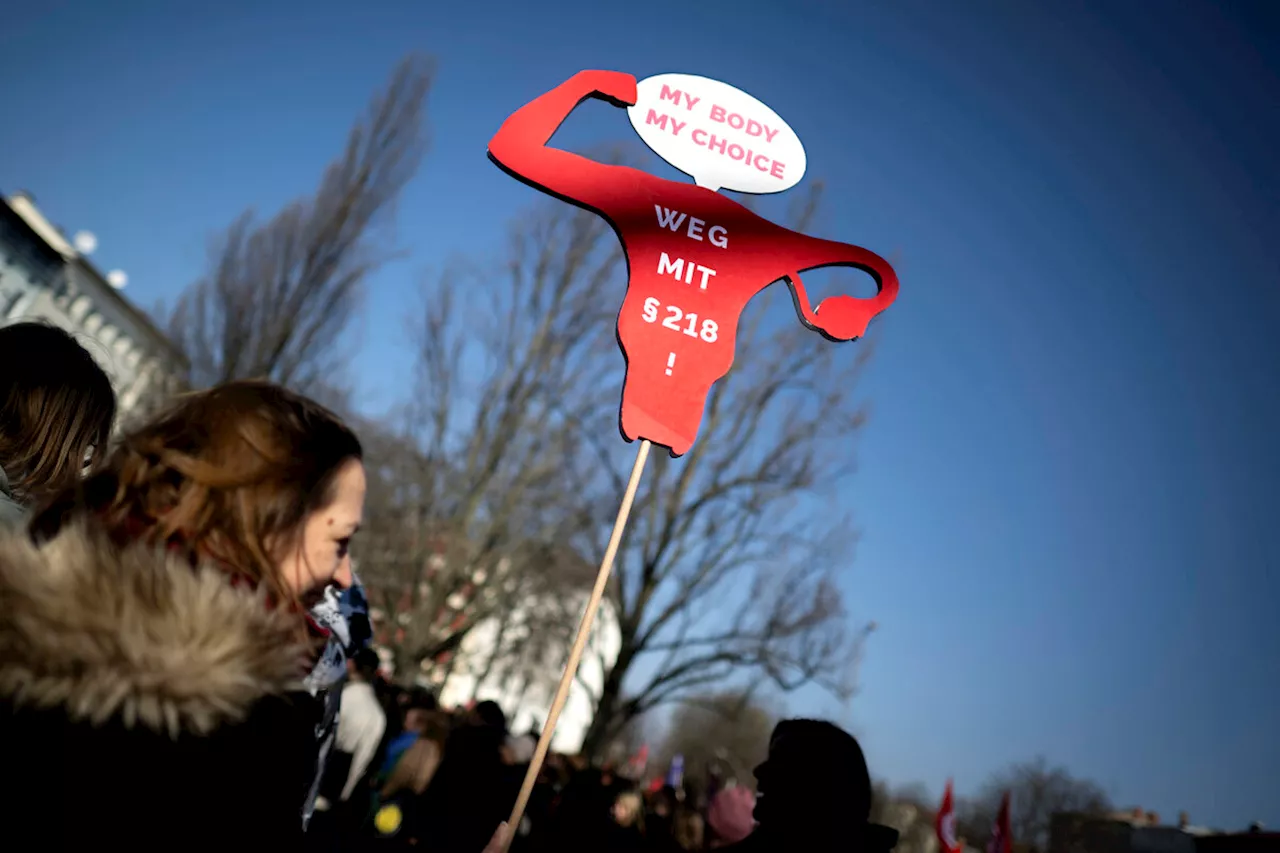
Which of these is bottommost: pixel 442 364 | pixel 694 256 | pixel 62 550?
pixel 62 550

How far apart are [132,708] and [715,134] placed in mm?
2683

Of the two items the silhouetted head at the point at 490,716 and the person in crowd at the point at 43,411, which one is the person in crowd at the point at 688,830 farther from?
the person in crowd at the point at 43,411

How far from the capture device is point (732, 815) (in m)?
4.22

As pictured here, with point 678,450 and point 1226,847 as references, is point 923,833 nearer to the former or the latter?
point 1226,847

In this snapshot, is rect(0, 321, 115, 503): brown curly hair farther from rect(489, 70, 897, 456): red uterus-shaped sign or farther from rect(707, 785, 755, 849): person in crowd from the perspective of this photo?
rect(707, 785, 755, 849): person in crowd

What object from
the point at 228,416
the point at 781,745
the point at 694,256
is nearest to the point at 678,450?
the point at 694,256

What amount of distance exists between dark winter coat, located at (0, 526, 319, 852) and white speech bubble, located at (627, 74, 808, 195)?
7.87 ft

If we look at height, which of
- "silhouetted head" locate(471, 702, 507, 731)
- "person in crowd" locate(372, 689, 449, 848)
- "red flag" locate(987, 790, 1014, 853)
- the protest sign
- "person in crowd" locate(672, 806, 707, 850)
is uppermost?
the protest sign

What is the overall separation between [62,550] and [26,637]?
11 cm

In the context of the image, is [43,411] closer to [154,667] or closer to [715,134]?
[154,667]

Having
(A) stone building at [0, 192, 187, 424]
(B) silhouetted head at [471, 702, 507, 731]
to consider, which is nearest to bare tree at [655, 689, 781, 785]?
(A) stone building at [0, 192, 187, 424]

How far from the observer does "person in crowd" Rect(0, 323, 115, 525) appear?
2.16 metres

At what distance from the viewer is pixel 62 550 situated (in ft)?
3.59

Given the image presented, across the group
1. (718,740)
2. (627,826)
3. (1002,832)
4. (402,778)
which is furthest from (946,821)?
(718,740)
